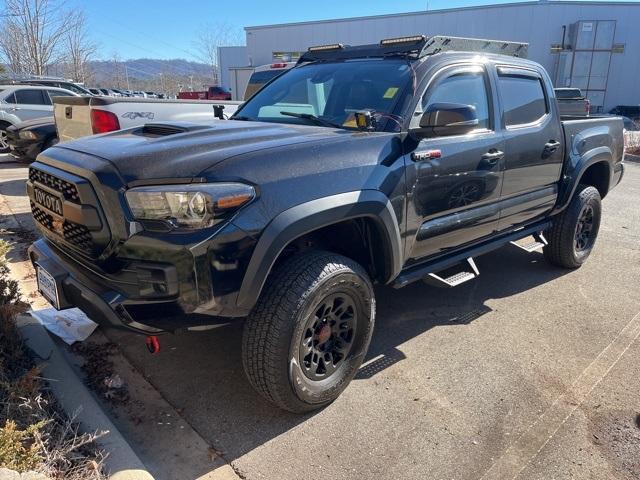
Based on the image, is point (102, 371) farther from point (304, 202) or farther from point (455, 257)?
point (455, 257)

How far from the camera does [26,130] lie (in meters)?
9.22

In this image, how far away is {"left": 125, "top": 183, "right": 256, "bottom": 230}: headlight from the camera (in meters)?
2.24

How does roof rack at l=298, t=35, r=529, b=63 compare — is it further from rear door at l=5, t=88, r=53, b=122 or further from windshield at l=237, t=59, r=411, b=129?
rear door at l=5, t=88, r=53, b=122

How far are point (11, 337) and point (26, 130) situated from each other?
25.6 feet

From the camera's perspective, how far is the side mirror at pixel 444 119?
2965 mm

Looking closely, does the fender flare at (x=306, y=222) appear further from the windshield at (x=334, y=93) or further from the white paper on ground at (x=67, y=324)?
A: the white paper on ground at (x=67, y=324)

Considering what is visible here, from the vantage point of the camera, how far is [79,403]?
2.65 meters

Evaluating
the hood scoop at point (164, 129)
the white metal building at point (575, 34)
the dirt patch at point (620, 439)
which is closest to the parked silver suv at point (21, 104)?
the hood scoop at point (164, 129)

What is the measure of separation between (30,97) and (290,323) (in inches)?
521

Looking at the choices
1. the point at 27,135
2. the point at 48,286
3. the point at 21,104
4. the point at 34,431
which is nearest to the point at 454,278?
the point at 48,286

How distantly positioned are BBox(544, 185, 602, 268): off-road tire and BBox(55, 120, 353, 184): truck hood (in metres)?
2.96

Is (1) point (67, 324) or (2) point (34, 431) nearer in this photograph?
(2) point (34, 431)

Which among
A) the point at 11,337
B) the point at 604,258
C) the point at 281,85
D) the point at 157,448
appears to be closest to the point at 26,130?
the point at 281,85

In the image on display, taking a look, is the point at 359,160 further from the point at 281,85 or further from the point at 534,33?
the point at 534,33
